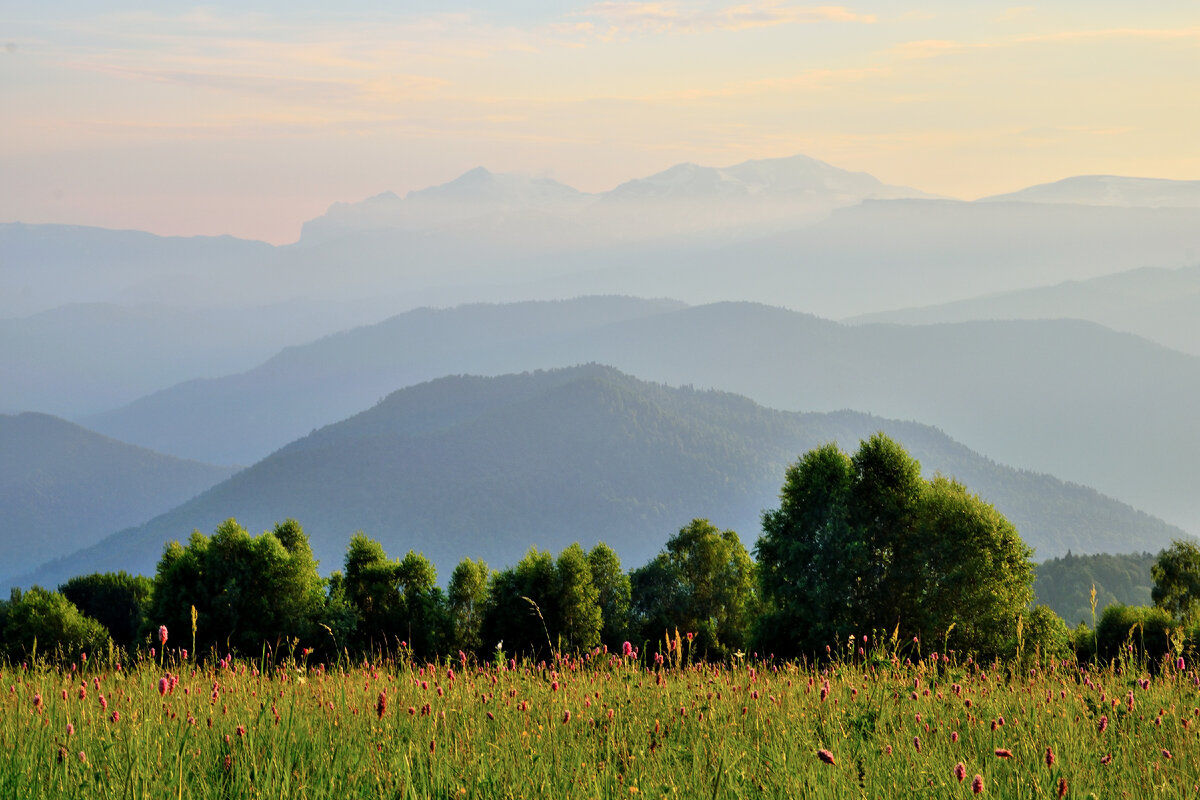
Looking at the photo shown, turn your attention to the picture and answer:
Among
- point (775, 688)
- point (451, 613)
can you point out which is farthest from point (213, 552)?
point (775, 688)

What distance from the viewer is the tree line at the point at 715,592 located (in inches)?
1358

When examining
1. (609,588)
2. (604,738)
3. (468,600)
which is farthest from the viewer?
(609,588)

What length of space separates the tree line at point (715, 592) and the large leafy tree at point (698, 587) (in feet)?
0.27

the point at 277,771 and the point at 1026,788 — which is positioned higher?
the point at 277,771

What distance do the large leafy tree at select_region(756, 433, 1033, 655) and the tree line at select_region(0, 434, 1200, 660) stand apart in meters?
0.05

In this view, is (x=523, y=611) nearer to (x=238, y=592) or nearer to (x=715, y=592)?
(x=715, y=592)

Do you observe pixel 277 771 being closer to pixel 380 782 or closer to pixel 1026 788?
pixel 380 782

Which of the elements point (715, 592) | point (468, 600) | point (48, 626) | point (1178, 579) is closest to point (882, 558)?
point (715, 592)

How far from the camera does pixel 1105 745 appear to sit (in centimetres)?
645

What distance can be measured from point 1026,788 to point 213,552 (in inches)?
1549

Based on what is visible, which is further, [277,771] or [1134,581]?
[1134,581]

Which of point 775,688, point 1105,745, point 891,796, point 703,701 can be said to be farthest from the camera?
point 775,688

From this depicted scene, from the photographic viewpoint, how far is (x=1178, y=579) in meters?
49.5

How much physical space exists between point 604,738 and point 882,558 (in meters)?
31.1
